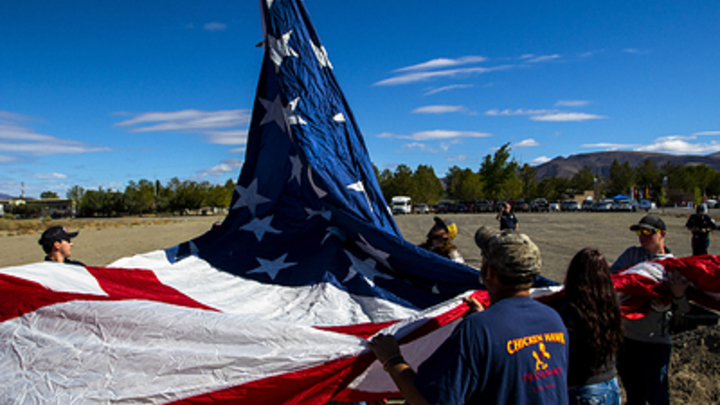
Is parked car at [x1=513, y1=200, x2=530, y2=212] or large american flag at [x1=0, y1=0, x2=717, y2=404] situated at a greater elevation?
large american flag at [x1=0, y1=0, x2=717, y2=404]

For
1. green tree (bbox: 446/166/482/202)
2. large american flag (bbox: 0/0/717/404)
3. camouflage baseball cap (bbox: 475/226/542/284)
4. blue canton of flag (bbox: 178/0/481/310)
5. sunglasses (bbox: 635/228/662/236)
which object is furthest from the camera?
green tree (bbox: 446/166/482/202)

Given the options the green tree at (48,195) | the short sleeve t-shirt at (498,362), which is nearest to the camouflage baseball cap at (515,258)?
the short sleeve t-shirt at (498,362)

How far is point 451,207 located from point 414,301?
6414 cm

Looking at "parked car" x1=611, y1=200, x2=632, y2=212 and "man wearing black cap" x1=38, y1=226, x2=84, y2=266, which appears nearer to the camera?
"man wearing black cap" x1=38, y1=226, x2=84, y2=266

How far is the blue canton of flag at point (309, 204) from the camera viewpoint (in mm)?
3771

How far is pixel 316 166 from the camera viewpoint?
433 cm

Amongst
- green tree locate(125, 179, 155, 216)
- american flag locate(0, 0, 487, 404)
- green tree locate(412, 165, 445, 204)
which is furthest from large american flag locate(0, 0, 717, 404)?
green tree locate(125, 179, 155, 216)

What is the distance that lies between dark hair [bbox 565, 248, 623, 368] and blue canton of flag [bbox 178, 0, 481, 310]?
3.63ft

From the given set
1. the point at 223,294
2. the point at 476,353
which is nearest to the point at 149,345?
the point at 223,294

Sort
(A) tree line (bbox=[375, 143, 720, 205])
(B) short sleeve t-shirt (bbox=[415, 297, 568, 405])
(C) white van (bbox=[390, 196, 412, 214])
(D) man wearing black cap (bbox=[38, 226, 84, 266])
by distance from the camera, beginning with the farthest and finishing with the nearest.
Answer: (A) tree line (bbox=[375, 143, 720, 205]) < (C) white van (bbox=[390, 196, 412, 214]) < (D) man wearing black cap (bbox=[38, 226, 84, 266]) < (B) short sleeve t-shirt (bbox=[415, 297, 568, 405])

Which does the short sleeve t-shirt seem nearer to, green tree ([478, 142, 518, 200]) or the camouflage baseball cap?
the camouflage baseball cap

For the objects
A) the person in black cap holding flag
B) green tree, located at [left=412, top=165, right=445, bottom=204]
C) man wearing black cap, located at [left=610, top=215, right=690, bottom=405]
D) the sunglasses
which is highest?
green tree, located at [left=412, top=165, right=445, bottom=204]

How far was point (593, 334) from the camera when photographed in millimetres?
2176

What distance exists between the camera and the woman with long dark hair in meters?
2.18
